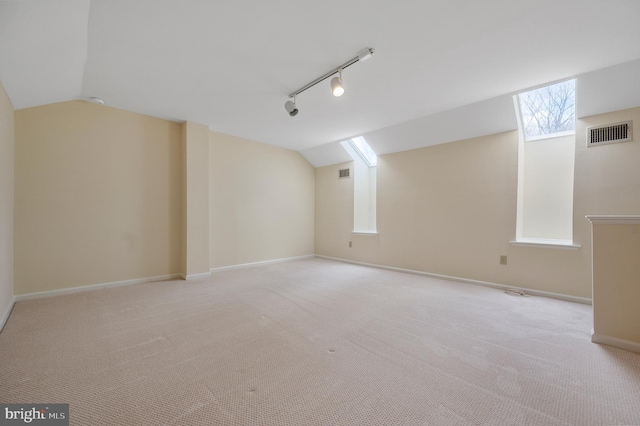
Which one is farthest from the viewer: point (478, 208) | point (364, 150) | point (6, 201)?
point (364, 150)

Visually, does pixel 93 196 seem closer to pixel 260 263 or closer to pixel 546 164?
pixel 260 263

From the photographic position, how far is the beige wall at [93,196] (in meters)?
2.97

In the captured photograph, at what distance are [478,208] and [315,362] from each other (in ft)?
11.1

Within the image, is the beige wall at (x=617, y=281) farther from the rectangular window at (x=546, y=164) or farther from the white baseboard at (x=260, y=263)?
the white baseboard at (x=260, y=263)

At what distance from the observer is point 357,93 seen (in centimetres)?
300

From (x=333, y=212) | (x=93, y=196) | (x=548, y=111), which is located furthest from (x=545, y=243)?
(x=93, y=196)

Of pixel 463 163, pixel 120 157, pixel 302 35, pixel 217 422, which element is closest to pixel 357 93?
pixel 302 35

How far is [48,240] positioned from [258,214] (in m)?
2.99

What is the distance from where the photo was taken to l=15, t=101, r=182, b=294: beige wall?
2.97 meters

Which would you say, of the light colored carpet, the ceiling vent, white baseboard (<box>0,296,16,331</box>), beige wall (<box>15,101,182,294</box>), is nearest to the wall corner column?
beige wall (<box>15,101,182,294</box>)

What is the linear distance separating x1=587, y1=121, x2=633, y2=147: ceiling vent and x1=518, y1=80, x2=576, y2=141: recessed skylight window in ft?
0.98

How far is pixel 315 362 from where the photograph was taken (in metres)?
1.76

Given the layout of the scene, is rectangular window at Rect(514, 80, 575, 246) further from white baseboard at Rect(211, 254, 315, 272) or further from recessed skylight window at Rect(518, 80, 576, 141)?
white baseboard at Rect(211, 254, 315, 272)

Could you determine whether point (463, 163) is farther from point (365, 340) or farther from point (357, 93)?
point (365, 340)
